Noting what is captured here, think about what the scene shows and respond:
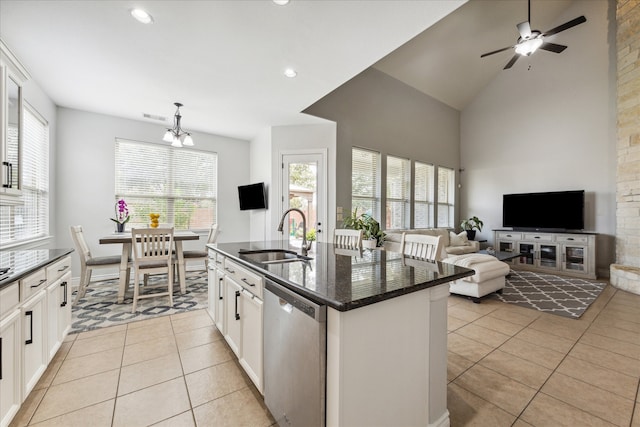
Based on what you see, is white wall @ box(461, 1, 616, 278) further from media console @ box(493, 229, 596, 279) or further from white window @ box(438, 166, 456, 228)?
media console @ box(493, 229, 596, 279)

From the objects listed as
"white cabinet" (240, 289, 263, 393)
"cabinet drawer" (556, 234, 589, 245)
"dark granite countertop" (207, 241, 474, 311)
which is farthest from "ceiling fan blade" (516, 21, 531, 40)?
"white cabinet" (240, 289, 263, 393)

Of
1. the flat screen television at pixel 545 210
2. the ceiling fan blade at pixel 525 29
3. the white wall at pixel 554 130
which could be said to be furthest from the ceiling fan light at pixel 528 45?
the flat screen television at pixel 545 210

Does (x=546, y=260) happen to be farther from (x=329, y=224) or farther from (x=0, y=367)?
(x=0, y=367)

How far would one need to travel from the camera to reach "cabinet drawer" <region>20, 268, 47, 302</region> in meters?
1.53

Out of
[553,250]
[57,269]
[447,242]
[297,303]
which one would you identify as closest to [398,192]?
[447,242]

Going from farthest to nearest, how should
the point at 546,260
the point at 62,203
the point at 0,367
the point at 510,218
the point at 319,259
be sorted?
the point at 510,218, the point at 546,260, the point at 62,203, the point at 319,259, the point at 0,367

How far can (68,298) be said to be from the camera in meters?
2.30

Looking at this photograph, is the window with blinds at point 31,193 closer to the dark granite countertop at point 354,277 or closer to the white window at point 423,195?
the dark granite countertop at point 354,277

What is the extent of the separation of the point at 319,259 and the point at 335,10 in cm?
196

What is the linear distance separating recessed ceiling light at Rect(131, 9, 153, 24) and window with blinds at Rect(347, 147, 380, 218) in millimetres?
3657

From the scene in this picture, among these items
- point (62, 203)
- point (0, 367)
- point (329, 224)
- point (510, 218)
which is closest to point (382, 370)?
point (0, 367)

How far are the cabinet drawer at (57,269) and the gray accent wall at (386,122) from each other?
3661 millimetres

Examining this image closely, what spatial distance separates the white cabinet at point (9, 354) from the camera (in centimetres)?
131

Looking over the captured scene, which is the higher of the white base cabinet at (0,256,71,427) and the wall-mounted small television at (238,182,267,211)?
the wall-mounted small television at (238,182,267,211)
